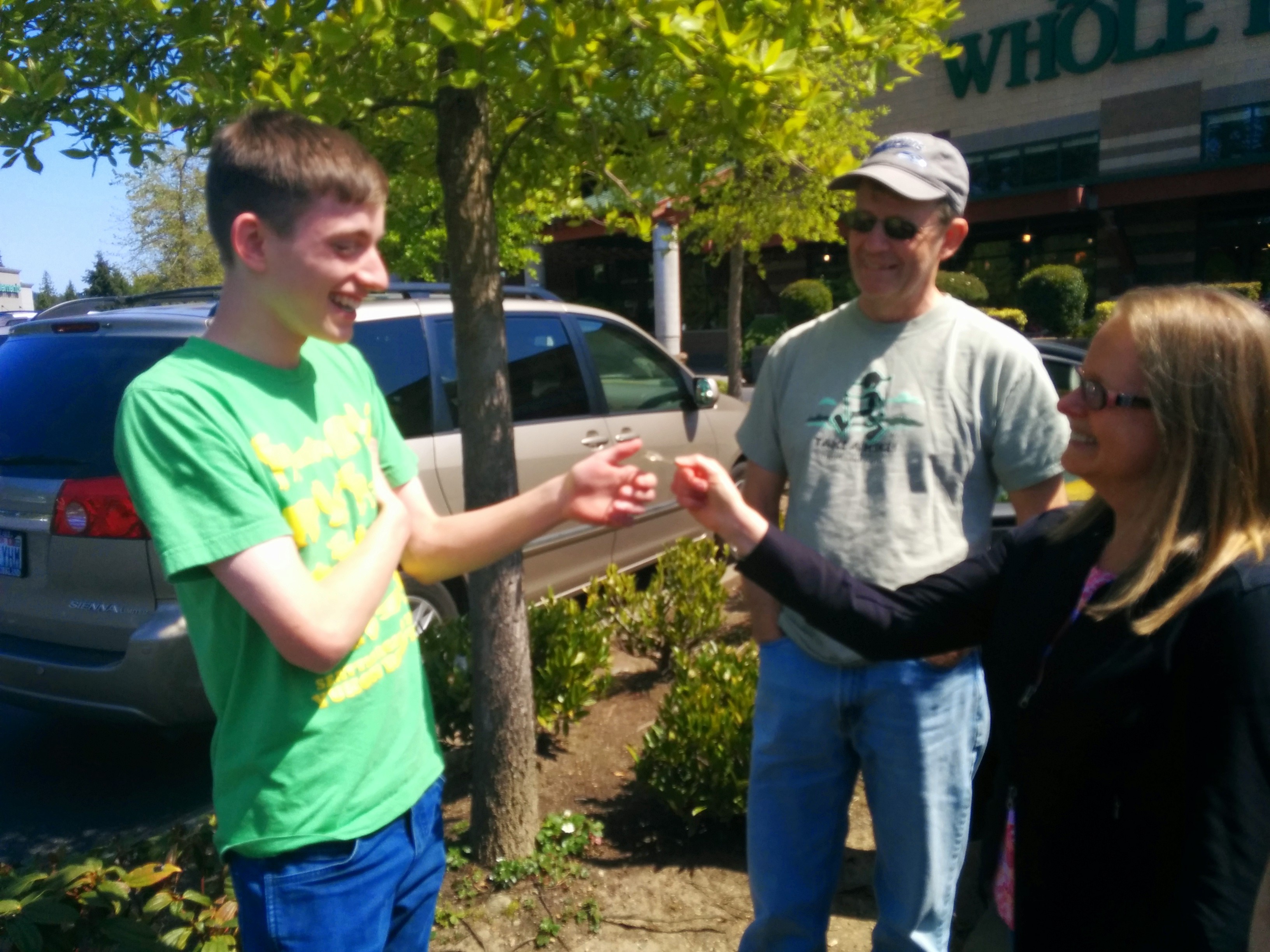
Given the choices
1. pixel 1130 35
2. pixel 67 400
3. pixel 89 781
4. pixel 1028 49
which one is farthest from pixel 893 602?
pixel 1028 49

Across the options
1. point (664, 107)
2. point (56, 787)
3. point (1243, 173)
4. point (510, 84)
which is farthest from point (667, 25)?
point (1243, 173)

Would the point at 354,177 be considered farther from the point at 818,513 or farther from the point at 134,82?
the point at 134,82

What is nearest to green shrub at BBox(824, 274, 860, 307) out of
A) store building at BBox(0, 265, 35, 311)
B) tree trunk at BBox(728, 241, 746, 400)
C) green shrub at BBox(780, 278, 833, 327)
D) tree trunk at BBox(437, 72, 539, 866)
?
green shrub at BBox(780, 278, 833, 327)

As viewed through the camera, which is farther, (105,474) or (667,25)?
(105,474)

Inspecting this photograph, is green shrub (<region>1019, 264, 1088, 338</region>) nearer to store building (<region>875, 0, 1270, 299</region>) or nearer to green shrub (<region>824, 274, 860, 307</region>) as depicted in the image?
store building (<region>875, 0, 1270, 299</region>)

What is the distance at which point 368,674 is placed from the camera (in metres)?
1.70

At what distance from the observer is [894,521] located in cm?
232

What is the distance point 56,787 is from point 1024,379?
4.16m

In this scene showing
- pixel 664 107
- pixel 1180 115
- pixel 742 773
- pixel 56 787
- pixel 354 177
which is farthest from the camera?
pixel 1180 115

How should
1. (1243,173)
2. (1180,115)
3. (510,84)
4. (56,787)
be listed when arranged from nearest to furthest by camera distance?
(510,84) < (56,787) < (1243,173) < (1180,115)

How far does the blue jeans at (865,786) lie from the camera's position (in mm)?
2307

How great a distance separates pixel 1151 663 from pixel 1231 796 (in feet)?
0.67

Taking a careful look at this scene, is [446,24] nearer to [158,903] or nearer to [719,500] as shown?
[719,500]

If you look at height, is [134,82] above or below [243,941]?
above
